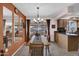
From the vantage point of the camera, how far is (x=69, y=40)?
23.7ft

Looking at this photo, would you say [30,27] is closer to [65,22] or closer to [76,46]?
[65,22]

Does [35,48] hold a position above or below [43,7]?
below

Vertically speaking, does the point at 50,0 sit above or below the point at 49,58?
above

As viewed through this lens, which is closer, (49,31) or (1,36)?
(1,36)

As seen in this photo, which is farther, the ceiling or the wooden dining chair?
the ceiling

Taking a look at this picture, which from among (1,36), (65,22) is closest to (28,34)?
(65,22)

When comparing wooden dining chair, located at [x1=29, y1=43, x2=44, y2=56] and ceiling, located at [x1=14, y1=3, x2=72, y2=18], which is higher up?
ceiling, located at [x1=14, y1=3, x2=72, y2=18]

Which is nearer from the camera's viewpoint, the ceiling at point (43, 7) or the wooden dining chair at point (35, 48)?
the wooden dining chair at point (35, 48)

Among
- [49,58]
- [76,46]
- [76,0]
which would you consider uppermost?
[76,0]

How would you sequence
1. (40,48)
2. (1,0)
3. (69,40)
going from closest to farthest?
1. (1,0)
2. (40,48)
3. (69,40)

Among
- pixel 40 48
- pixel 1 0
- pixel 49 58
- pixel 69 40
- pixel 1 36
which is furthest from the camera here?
pixel 69 40

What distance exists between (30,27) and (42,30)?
104cm

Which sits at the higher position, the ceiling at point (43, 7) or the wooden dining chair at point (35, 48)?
the ceiling at point (43, 7)

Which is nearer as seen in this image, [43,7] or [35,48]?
[35,48]
